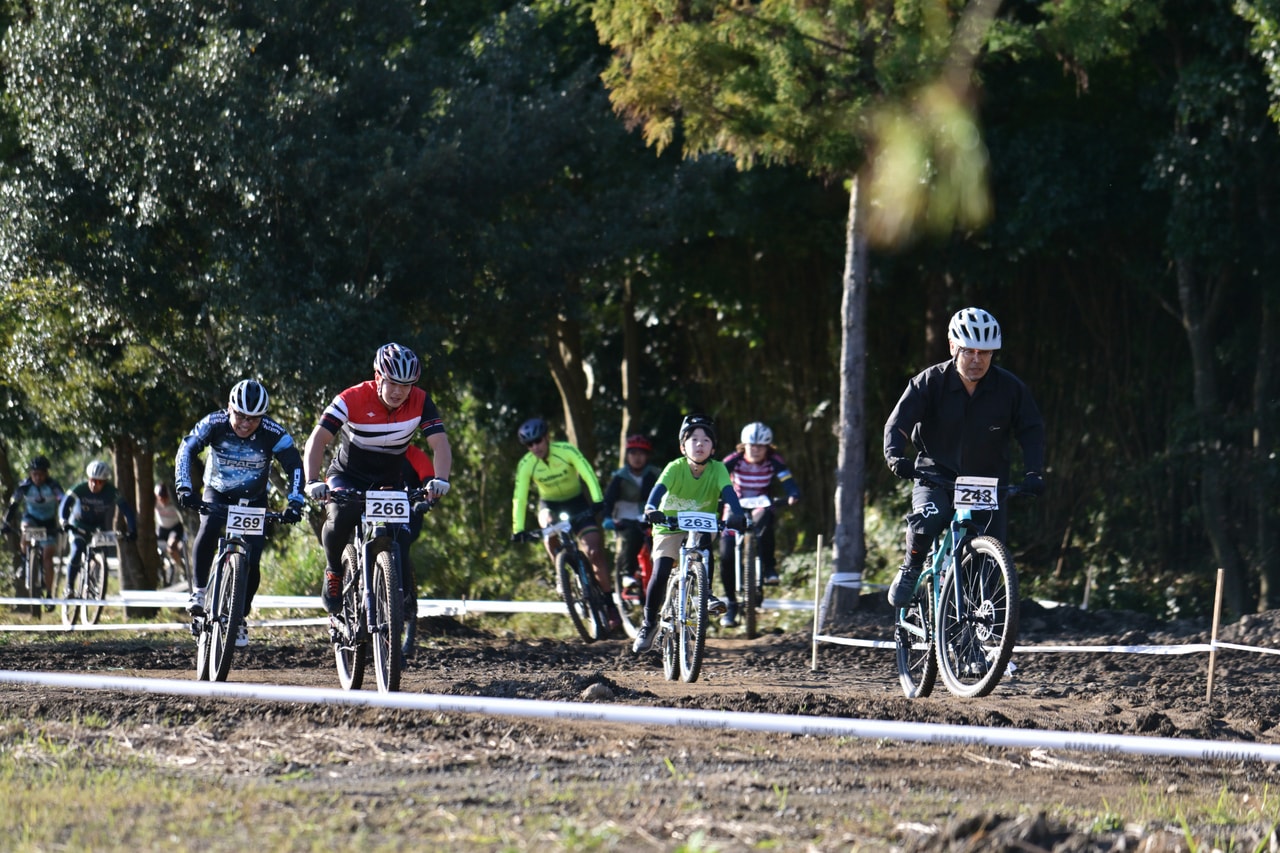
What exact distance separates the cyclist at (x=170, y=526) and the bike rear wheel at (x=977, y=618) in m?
18.6

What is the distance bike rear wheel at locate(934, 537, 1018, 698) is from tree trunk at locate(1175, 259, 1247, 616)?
10.8m

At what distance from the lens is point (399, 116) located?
17703 millimetres

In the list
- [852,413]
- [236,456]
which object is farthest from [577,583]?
[236,456]

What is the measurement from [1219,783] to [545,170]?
507 inches

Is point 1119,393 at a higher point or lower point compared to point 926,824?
higher

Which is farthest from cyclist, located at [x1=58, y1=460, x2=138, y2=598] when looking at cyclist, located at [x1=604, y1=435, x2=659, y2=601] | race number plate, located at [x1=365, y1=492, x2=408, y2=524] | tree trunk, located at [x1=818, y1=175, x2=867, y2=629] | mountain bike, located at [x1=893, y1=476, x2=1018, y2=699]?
mountain bike, located at [x1=893, y1=476, x2=1018, y2=699]

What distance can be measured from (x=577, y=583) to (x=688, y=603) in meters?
4.02

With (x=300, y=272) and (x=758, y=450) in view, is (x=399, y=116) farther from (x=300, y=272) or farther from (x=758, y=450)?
(x=758, y=450)

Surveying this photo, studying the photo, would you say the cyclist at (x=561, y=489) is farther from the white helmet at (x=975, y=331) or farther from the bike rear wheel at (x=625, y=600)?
the white helmet at (x=975, y=331)

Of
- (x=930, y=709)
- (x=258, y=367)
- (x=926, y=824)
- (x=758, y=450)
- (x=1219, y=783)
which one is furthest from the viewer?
(x=258, y=367)

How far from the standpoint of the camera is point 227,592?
34.3ft

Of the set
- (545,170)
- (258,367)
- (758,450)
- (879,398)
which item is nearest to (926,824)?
(758,450)

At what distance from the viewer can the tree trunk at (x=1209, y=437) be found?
19219 mm

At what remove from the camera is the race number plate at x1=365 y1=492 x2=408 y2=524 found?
9539mm
